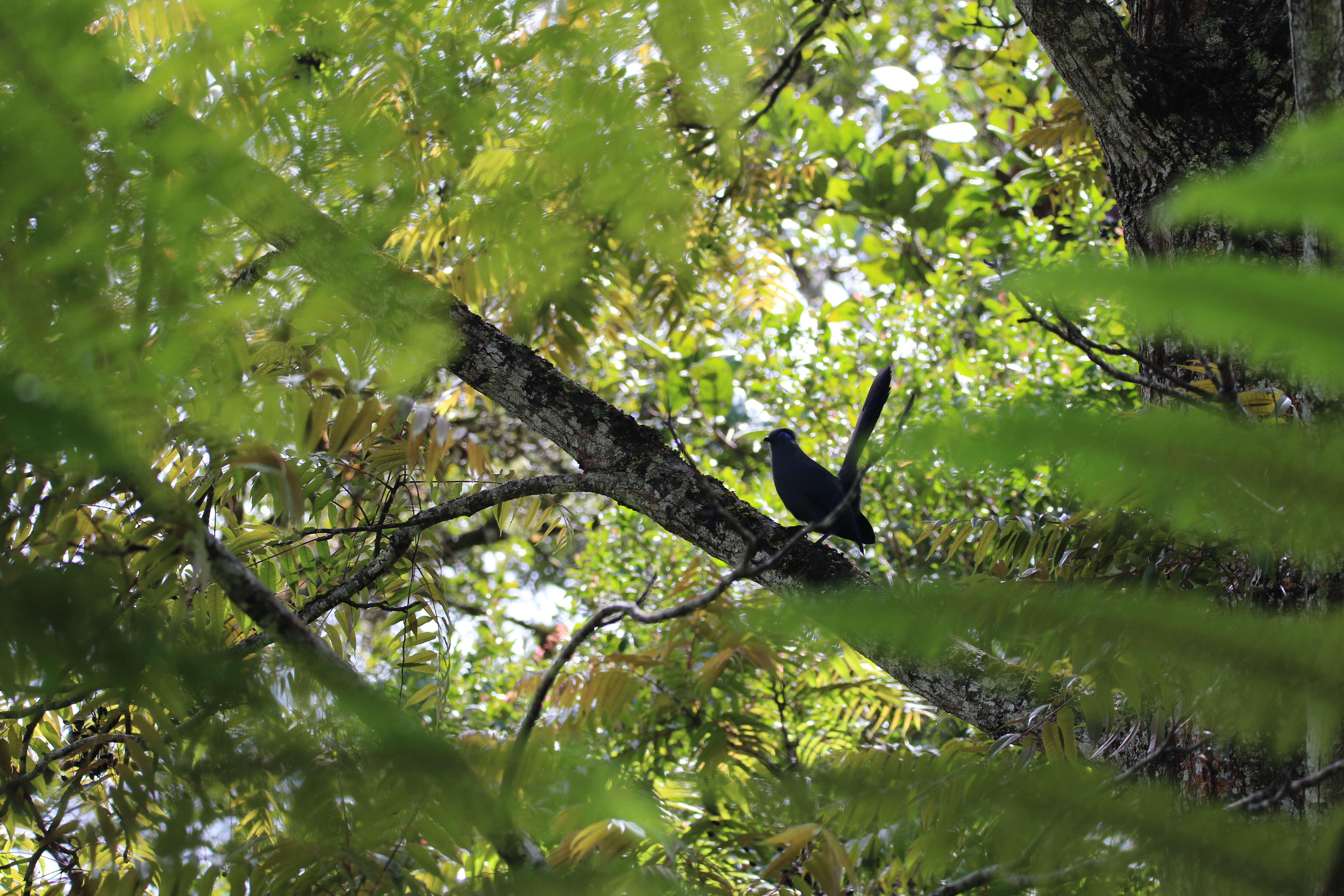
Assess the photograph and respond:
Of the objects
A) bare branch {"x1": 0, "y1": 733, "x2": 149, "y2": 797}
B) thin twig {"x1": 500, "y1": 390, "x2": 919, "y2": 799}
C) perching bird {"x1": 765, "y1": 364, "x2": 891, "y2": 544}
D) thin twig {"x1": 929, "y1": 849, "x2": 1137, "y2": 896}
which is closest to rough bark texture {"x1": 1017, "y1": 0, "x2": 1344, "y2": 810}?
perching bird {"x1": 765, "y1": 364, "x2": 891, "y2": 544}

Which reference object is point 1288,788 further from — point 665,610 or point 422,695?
point 422,695

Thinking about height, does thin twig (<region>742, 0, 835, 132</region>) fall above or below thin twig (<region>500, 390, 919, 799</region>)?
above

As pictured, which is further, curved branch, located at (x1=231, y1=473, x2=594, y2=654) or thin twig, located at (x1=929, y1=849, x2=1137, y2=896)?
curved branch, located at (x1=231, y1=473, x2=594, y2=654)

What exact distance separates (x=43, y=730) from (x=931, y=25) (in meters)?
5.14

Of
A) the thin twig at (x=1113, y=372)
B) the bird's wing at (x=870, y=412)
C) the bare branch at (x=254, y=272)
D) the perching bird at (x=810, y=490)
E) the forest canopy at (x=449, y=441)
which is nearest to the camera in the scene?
the forest canopy at (x=449, y=441)

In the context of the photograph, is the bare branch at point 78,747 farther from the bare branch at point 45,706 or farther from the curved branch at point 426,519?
the curved branch at point 426,519

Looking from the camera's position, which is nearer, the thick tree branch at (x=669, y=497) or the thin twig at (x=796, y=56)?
the thick tree branch at (x=669, y=497)

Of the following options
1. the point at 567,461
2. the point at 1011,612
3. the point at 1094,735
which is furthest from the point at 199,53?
the point at 567,461

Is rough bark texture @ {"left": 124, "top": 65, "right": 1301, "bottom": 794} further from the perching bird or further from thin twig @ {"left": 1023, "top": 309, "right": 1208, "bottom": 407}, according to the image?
the perching bird

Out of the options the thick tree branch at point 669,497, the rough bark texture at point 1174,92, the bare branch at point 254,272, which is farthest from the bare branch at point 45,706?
the rough bark texture at point 1174,92

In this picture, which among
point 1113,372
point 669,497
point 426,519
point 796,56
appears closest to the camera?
point 1113,372

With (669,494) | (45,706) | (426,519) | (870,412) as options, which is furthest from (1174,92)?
(45,706)

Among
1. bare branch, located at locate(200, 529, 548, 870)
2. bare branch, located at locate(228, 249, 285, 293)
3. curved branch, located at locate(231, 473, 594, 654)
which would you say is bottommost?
bare branch, located at locate(200, 529, 548, 870)

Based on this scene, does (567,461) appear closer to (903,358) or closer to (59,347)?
(903,358)
